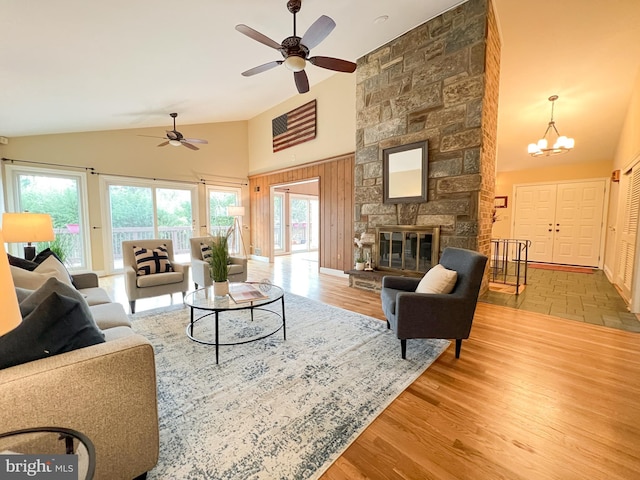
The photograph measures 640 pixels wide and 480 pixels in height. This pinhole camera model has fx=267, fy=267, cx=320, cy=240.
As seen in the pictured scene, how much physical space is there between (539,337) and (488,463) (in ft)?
6.28

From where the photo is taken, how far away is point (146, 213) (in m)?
6.04

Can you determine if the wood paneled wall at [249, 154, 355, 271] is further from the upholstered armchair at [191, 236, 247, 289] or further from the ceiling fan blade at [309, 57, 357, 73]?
the ceiling fan blade at [309, 57, 357, 73]

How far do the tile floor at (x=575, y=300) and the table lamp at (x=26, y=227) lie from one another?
5303 millimetres

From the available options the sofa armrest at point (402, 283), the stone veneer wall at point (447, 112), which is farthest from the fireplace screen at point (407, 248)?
the sofa armrest at point (402, 283)

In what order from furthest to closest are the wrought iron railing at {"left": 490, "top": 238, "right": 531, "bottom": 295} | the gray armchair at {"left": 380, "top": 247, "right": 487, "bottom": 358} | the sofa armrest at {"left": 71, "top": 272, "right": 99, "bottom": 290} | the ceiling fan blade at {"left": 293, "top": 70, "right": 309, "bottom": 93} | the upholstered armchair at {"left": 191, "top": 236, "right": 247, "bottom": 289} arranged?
the wrought iron railing at {"left": 490, "top": 238, "right": 531, "bottom": 295}
the upholstered armchair at {"left": 191, "top": 236, "right": 247, "bottom": 289}
the ceiling fan blade at {"left": 293, "top": 70, "right": 309, "bottom": 93}
the sofa armrest at {"left": 71, "top": 272, "right": 99, "bottom": 290}
the gray armchair at {"left": 380, "top": 247, "right": 487, "bottom": 358}

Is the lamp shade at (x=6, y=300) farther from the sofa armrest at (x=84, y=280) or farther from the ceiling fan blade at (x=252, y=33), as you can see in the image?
the sofa armrest at (x=84, y=280)

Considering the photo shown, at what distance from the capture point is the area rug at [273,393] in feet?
4.36

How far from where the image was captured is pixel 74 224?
5.18 metres

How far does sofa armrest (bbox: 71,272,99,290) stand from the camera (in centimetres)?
288

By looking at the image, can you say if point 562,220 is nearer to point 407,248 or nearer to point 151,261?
point 407,248

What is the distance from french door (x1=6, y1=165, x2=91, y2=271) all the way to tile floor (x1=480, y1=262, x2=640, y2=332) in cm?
715

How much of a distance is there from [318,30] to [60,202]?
18.4 ft

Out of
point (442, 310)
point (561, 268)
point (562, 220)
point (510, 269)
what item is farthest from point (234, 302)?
point (562, 220)

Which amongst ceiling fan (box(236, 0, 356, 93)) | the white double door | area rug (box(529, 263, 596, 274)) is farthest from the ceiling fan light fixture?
the white double door
